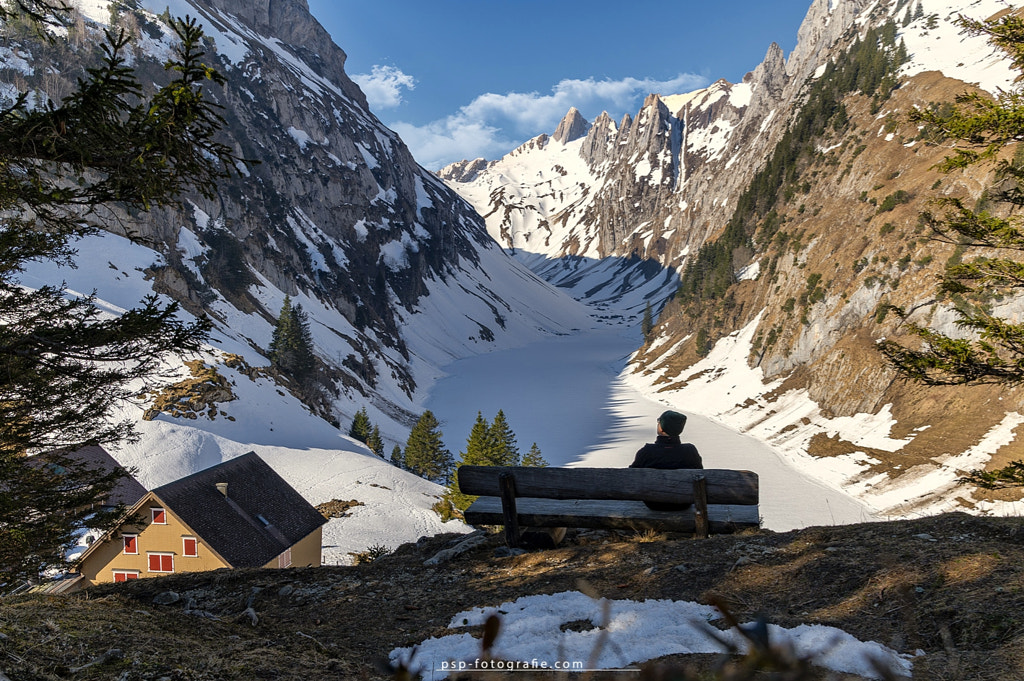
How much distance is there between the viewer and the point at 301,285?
78.9 metres

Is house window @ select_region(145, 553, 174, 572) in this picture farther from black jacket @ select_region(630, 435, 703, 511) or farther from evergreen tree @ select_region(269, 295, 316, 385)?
evergreen tree @ select_region(269, 295, 316, 385)

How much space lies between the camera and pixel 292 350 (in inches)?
2126

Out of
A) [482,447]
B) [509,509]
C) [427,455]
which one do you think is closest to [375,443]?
[427,455]

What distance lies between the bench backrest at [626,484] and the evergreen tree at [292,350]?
48.5m

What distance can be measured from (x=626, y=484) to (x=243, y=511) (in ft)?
62.7

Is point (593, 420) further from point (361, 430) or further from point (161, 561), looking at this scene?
point (161, 561)

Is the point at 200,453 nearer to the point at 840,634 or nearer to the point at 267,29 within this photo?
the point at 840,634

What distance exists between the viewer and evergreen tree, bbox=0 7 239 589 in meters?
5.25

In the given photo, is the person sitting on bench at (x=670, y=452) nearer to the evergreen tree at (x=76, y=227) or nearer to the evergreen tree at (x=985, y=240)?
the evergreen tree at (x=985, y=240)

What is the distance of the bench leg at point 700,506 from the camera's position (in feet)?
24.9

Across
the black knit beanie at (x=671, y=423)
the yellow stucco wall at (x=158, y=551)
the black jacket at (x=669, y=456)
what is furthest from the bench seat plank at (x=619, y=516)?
the yellow stucco wall at (x=158, y=551)

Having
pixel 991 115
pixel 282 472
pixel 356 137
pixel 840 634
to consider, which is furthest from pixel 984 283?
pixel 356 137

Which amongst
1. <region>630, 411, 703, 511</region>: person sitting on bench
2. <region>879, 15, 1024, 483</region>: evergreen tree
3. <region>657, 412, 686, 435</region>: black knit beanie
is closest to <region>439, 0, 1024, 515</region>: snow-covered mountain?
<region>879, 15, 1024, 483</region>: evergreen tree

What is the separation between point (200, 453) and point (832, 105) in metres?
80.8
